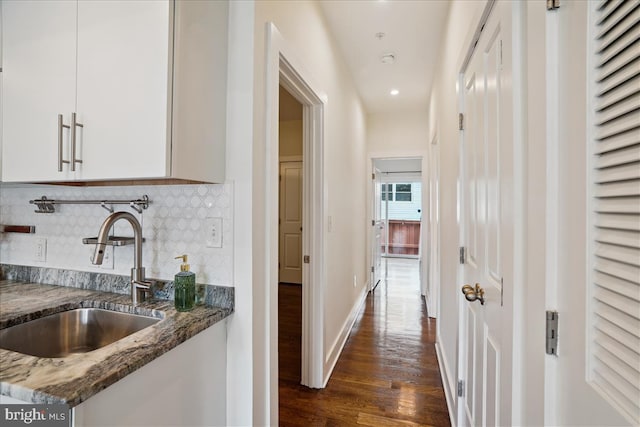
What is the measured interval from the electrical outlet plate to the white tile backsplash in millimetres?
16

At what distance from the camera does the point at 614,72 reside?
0.55m

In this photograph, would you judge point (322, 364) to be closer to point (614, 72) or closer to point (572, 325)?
point (572, 325)

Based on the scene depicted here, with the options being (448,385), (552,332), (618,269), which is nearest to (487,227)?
(552,332)

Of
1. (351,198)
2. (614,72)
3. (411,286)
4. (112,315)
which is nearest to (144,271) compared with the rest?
(112,315)

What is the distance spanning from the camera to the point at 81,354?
815 millimetres

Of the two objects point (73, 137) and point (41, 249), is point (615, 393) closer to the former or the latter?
point (73, 137)

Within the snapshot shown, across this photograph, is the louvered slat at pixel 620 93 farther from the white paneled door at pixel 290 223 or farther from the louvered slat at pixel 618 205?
the white paneled door at pixel 290 223

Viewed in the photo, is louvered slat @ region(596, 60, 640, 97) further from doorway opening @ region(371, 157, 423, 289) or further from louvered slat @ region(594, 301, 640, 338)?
doorway opening @ region(371, 157, 423, 289)

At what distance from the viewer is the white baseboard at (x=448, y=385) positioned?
185cm

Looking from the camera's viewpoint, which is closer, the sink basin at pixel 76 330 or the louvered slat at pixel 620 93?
the louvered slat at pixel 620 93

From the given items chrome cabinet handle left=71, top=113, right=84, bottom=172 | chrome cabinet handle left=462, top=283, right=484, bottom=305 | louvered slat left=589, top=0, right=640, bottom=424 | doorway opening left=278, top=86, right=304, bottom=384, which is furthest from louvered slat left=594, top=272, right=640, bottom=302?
doorway opening left=278, top=86, right=304, bottom=384

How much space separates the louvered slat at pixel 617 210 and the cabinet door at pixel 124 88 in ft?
3.68

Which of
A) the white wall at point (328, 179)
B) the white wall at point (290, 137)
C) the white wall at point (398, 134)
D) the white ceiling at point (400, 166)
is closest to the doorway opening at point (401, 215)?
the white ceiling at point (400, 166)

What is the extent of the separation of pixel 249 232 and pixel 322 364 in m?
1.48
